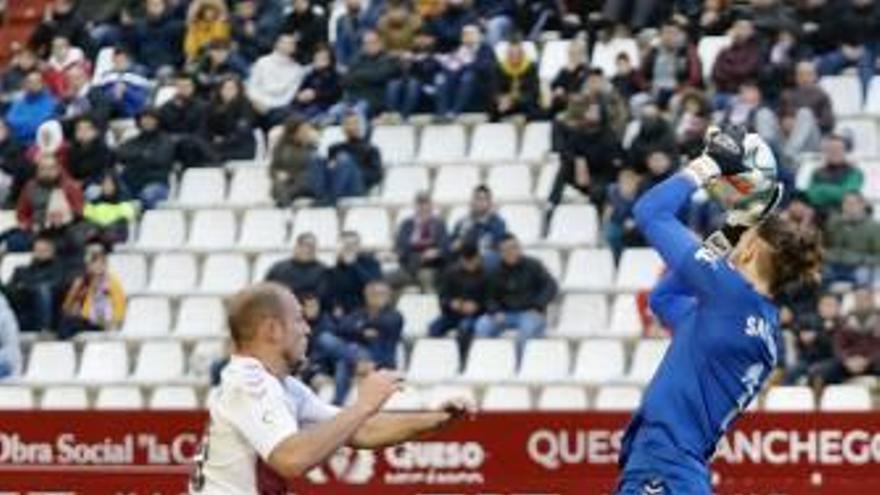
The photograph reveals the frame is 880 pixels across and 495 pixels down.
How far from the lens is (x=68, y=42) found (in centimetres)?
2625

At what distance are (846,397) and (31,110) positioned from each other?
9.82 metres

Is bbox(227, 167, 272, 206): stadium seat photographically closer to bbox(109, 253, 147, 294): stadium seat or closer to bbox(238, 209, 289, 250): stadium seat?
bbox(238, 209, 289, 250): stadium seat

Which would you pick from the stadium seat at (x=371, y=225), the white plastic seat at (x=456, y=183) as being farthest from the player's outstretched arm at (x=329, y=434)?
the white plastic seat at (x=456, y=183)

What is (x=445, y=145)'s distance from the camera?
22.9 meters

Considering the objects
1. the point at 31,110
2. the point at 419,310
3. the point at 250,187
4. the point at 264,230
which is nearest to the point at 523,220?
the point at 419,310

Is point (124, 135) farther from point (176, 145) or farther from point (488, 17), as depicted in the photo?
point (488, 17)

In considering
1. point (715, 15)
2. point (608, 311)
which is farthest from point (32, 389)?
point (715, 15)

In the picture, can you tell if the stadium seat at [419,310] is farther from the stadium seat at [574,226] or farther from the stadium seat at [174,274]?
the stadium seat at [174,274]

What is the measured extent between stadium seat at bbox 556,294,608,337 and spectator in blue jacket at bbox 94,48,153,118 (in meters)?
5.78

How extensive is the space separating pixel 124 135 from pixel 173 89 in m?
0.63

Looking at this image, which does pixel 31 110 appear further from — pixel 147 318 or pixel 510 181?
pixel 510 181

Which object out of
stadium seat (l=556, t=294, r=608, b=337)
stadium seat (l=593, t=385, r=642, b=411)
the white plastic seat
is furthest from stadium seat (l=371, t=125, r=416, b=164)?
stadium seat (l=593, t=385, r=642, b=411)

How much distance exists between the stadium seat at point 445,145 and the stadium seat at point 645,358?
356cm

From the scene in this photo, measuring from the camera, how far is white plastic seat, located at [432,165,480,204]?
22.4 metres
